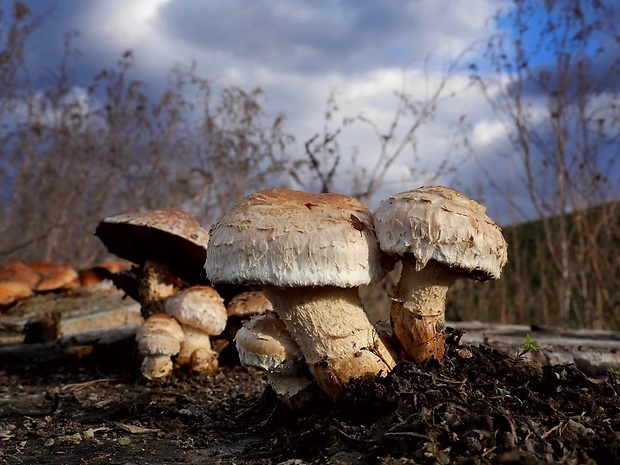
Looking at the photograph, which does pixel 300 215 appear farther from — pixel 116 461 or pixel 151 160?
pixel 151 160

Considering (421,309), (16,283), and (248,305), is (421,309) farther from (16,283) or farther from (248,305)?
(16,283)

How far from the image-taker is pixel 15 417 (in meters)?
3.45

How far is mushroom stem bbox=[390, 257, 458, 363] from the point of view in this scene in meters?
2.59

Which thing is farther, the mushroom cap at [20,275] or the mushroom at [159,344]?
the mushroom cap at [20,275]

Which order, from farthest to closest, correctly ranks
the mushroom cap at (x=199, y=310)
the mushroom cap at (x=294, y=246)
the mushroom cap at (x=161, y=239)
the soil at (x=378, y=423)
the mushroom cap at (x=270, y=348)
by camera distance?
the mushroom cap at (x=199, y=310)
the mushroom cap at (x=161, y=239)
the mushroom cap at (x=270, y=348)
the mushroom cap at (x=294, y=246)
the soil at (x=378, y=423)

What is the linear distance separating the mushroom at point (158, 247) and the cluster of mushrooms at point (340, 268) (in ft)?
4.82

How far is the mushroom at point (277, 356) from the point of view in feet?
9.01

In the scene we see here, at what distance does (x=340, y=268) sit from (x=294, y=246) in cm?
23

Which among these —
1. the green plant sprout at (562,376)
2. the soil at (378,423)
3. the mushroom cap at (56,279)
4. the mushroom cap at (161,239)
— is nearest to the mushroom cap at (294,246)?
the soil at (378,423)

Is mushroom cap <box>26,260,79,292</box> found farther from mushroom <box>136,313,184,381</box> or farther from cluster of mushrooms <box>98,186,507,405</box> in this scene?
cluster of mushrooms <box>98,186,507,405</box>

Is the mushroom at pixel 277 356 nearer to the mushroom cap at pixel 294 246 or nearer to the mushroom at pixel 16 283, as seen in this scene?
→ the mushroom cap at pixel 294 246

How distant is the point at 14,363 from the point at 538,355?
4.94 m

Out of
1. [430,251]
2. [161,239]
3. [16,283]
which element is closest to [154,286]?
[161,239]

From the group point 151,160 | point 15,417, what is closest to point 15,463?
point 15,417
